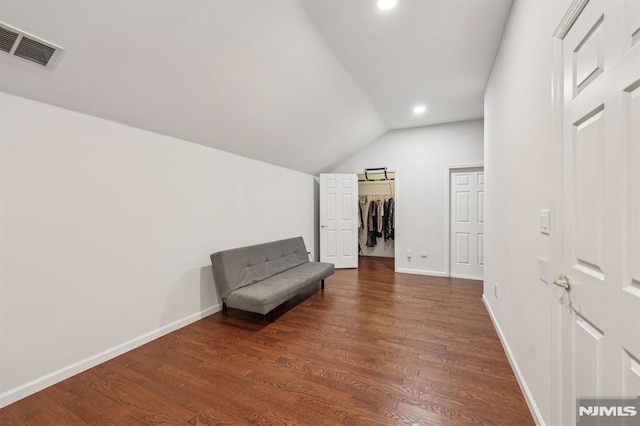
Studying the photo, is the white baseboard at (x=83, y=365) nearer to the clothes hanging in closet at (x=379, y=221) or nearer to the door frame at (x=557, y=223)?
the door frame at (x=557, y=223)

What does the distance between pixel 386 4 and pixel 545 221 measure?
1.85 meters

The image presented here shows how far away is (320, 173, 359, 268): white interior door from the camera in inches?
198

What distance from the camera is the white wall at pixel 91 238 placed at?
1.56 metres

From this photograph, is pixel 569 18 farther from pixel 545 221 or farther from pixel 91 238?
pixel 91 238

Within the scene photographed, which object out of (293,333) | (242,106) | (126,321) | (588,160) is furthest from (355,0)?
(126,321)

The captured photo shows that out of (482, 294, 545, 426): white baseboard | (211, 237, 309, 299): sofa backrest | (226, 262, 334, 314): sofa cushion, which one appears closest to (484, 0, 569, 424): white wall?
(482, 294, 545, 426): white baseboard

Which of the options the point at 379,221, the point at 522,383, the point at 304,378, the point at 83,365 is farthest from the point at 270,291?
the point at 379,221

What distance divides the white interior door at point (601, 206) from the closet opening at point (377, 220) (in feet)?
15.1

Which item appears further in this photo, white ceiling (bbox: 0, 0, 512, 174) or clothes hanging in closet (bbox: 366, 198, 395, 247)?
clothes hanging in closet (bbox: 366, 198, 395, 247)

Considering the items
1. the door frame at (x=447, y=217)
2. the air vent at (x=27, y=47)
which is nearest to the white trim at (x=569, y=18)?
the air vent at (x=27, y=47)

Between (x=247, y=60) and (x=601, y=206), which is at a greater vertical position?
(x=247, y=60)

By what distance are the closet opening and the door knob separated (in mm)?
4569

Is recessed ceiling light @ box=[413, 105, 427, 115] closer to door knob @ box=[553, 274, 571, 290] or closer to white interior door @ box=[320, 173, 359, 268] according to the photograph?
white interior door @ box=[320, 173, 359, 268]

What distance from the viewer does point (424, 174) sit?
4.57 m
